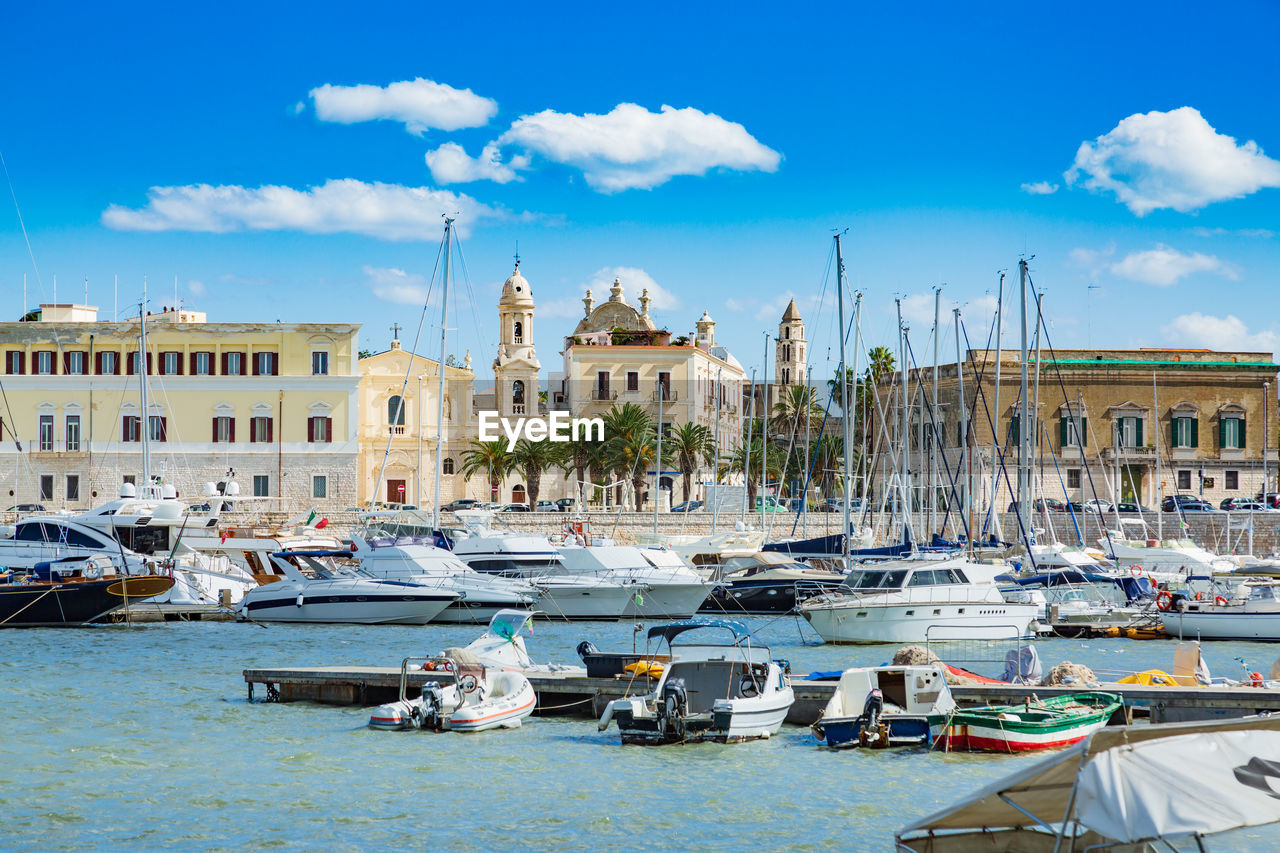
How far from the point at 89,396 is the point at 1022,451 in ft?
154

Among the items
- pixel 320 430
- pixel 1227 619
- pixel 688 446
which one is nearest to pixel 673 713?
pixel 1227 619

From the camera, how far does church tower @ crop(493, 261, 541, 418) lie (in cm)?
7962

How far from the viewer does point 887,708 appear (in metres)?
20.1

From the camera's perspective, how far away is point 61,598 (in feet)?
120

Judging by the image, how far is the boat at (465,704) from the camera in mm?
21422

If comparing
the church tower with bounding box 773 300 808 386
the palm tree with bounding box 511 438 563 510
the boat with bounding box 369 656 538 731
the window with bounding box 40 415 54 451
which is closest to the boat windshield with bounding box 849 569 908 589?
the boat with bounding box 369 656 538 731

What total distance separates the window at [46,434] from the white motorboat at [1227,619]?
2137 inches

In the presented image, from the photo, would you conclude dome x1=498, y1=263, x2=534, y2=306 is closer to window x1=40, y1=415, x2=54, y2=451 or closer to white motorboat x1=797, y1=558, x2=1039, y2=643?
window x1=40, y1=415, x2=54, y2=451

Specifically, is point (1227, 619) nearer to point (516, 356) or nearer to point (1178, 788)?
point (1178, 788)

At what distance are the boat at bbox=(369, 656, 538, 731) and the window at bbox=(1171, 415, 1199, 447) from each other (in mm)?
55957

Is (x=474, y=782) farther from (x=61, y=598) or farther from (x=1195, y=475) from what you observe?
(x=1195, y=475)

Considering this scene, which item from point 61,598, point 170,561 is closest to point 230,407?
point 170,561

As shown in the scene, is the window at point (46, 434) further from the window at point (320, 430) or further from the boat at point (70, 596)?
the boat at point (70, 596)

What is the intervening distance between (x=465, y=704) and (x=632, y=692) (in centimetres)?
275
